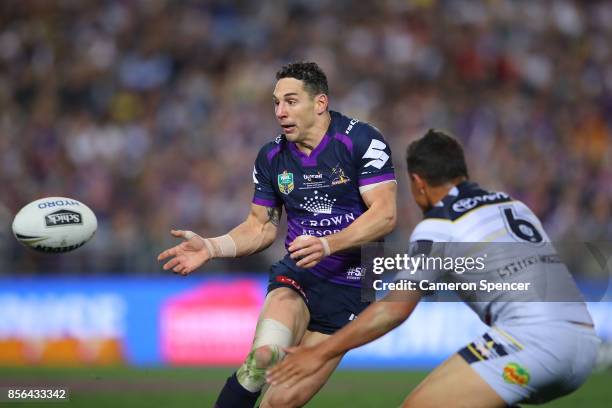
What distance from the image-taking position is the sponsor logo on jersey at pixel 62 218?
312 inches

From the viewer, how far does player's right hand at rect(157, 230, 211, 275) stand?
7.39m

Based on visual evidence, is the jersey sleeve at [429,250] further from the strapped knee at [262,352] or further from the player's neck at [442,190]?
the strapped knee at [262,352]

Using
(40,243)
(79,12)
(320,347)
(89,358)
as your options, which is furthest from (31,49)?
(320,347)

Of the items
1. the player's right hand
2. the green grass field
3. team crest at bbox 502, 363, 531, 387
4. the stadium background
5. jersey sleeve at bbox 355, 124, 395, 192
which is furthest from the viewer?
the stadium background

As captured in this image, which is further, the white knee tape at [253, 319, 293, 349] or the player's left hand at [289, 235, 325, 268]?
the white knee tape at [253, 319, 293, 349]

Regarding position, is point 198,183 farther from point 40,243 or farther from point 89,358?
point 40,243

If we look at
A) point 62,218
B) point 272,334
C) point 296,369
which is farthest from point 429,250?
point 62,218

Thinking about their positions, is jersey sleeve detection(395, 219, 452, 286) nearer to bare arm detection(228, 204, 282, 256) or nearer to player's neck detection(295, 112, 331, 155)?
player's neck detection(295, 112, 331, 155)

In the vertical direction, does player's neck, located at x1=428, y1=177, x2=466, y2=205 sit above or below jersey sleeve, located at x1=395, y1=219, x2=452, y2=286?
above

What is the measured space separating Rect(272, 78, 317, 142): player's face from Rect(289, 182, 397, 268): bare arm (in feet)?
2.47

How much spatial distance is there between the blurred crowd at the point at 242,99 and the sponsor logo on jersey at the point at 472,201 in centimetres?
944

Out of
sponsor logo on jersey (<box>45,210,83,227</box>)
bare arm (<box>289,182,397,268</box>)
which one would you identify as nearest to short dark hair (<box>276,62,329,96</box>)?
bare arm (<box>289,182,397,268</box>)

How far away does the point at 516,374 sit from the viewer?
18.1ft

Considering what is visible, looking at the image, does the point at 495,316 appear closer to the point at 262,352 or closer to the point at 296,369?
the point at 296,369
